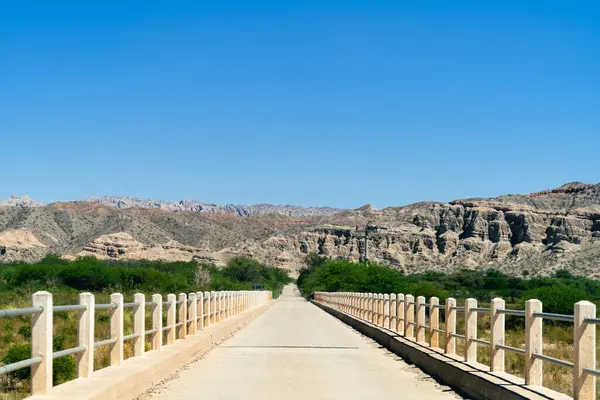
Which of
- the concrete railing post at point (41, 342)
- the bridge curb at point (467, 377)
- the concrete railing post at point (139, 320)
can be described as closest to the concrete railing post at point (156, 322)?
the concrete railing post at point (139, 320)

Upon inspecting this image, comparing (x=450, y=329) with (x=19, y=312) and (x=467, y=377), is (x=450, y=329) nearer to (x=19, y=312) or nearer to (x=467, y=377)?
(x=467, y=377)

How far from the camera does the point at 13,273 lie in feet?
295

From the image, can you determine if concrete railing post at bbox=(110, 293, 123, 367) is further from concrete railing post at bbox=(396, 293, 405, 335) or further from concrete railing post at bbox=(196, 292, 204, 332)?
concrete railing post at bbox=(396, 293, 405, 335)

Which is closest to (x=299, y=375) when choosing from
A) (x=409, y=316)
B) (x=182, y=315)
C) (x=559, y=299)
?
(x=182, y=315)

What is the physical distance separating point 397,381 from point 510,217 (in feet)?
626

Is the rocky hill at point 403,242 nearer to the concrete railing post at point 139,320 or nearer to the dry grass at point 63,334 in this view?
the dry grass at point 63,334

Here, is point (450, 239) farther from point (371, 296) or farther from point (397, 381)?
point (397, 381)

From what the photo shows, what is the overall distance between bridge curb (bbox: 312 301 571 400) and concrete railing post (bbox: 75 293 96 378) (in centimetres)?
541

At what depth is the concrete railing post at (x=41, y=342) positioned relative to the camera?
30.2 feet

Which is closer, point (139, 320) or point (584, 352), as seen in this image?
point (584, 352)

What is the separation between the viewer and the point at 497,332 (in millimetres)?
12719

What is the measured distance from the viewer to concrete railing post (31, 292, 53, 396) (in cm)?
922

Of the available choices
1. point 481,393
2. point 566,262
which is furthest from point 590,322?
point 566,262

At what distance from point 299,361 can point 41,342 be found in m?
9.65
